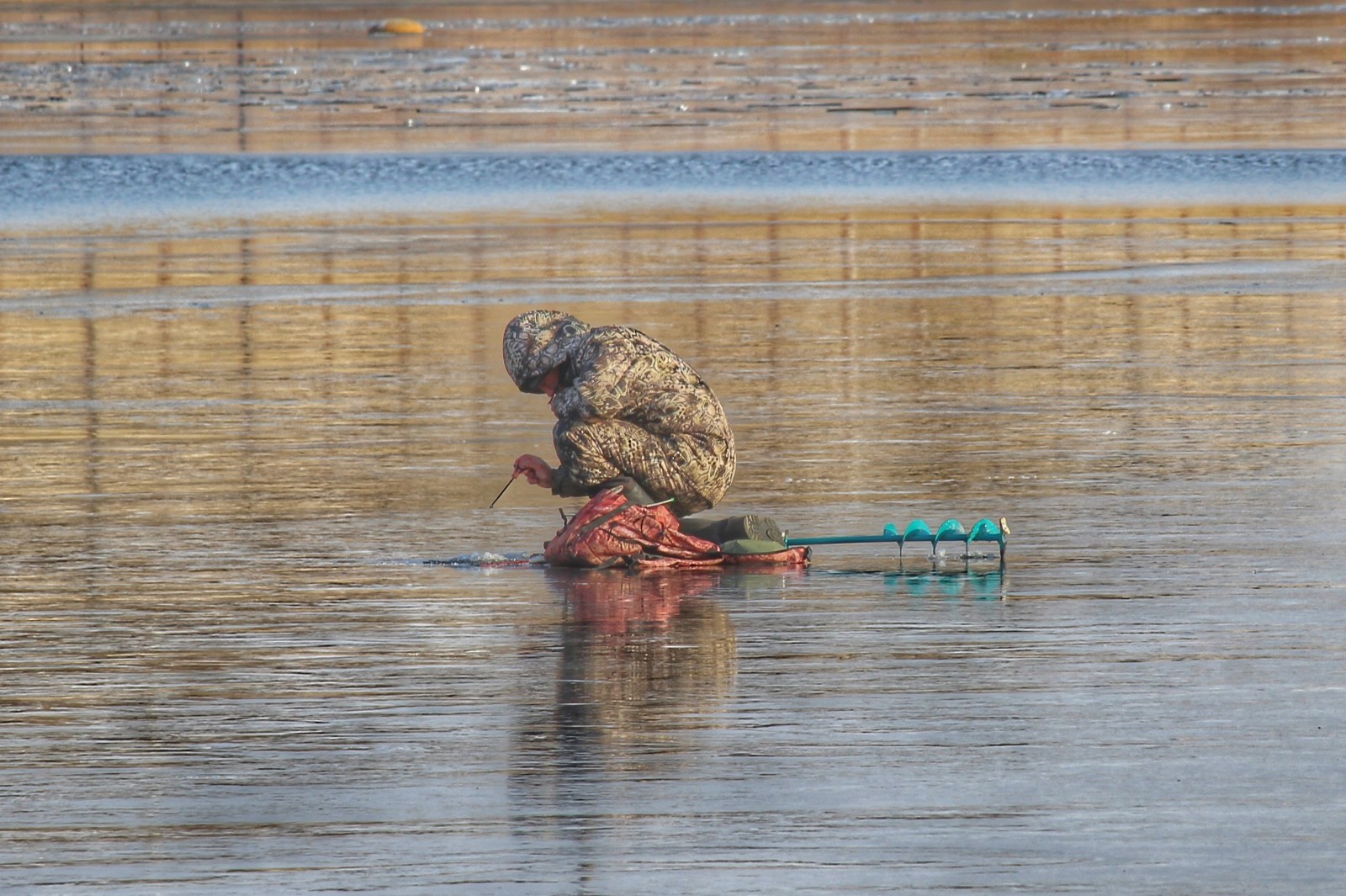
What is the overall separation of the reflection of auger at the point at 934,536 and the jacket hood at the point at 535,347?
122 cm

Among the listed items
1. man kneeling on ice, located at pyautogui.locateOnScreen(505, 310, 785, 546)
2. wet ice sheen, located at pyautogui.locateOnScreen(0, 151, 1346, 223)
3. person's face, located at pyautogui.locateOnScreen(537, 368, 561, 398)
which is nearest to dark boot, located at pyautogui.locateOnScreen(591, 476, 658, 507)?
man kneeling on ice, located at pyautogui.locateOnScreen(505, 310, 785, 546)

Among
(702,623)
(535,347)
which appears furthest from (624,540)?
(702,623)

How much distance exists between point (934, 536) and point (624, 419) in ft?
4.46

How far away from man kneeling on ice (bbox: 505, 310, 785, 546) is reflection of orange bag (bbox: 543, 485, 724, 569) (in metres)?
0.08

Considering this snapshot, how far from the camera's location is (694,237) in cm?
2659

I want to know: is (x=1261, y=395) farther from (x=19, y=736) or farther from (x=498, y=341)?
(x=19, y=736)

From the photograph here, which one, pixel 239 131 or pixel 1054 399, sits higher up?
pixel 239 131

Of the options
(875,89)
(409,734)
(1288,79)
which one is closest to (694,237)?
(409,734)

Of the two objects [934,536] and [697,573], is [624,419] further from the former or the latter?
[934,536]

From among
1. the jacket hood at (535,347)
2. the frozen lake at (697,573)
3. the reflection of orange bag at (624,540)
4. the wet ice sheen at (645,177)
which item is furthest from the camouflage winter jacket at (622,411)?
the wet ice sheen at (645,177)

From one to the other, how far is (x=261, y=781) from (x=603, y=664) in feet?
5.66

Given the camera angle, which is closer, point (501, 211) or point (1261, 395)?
point (1261, 395)

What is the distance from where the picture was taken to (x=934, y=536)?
10.7m

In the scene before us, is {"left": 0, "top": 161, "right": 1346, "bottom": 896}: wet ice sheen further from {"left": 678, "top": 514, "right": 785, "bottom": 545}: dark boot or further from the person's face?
the person's face
